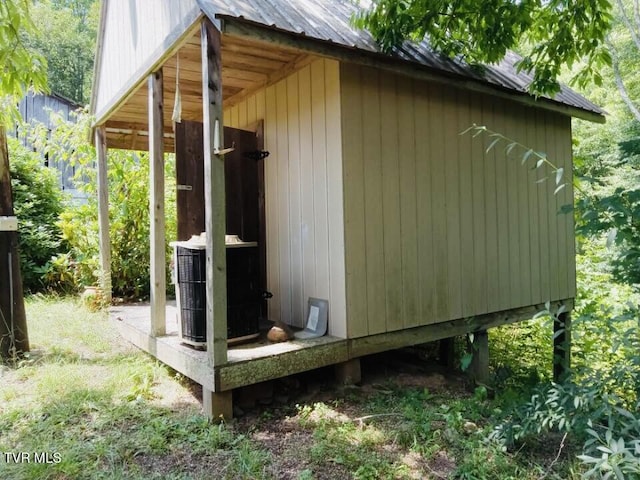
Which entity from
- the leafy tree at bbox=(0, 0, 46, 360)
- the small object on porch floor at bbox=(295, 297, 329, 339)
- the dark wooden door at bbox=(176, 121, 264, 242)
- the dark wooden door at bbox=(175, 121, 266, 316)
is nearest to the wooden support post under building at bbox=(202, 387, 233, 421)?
the small object on porch floor at bbox=(295, 297, 329, 339)

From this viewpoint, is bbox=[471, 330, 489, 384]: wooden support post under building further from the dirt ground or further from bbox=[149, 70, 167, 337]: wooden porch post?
bbox=[149, 70, 167, 337]: wooden porch post

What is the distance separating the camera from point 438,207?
3.95 metres

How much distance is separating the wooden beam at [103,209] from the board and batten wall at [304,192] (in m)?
2.35

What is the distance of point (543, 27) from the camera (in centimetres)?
380

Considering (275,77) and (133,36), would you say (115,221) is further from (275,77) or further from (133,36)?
(275,77)

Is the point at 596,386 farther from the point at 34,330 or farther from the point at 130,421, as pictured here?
the point at 34,330

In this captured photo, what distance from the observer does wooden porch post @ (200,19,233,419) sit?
2676 mm

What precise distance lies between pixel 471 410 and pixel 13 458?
2728 millimetres

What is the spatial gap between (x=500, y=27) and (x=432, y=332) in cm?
255

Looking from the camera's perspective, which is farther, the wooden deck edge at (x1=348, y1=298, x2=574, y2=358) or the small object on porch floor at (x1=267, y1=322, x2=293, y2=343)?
the wooden deck edge at (x1=348, y1=298, x2=574, y2=358)

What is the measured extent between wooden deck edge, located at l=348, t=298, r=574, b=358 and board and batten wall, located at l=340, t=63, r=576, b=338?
63 millimetres

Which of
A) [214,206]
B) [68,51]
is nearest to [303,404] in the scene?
[214,206]

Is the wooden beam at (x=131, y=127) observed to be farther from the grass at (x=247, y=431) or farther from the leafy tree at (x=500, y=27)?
the leafy tree at (x=500, y=27)

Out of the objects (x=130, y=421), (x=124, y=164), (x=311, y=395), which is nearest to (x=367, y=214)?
(x=311, y=395)
